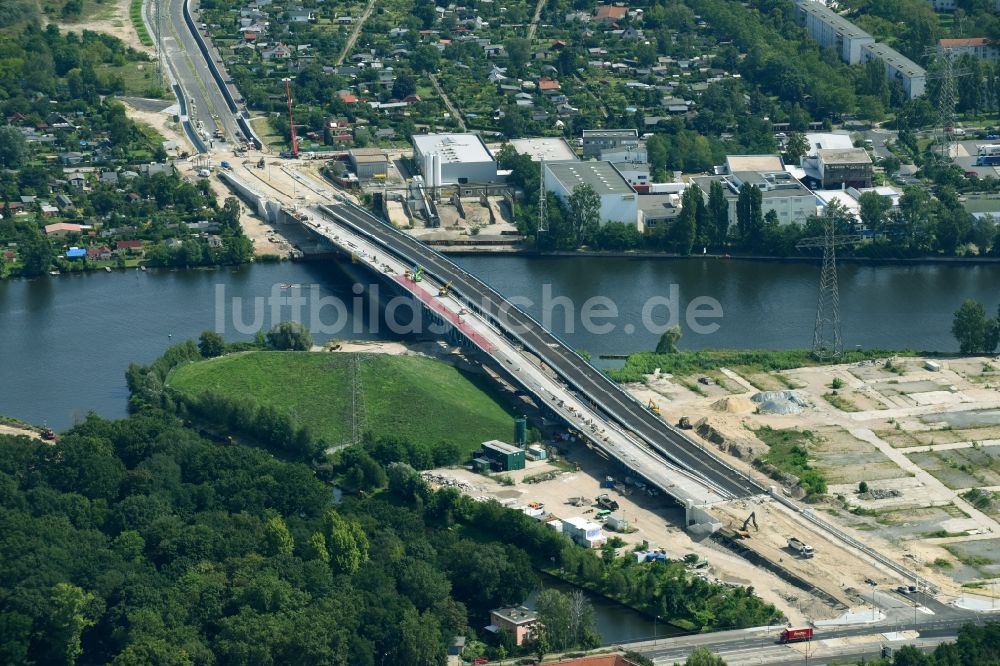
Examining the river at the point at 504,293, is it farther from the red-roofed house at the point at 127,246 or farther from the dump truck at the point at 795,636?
the dump truck at the point at 795,636

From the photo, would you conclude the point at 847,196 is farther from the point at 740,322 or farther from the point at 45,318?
the point at 45,318

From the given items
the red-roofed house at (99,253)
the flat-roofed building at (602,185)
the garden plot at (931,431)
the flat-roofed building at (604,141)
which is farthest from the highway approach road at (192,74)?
the garden plot at (931,431)

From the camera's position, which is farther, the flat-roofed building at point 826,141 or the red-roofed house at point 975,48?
the red-roofed house at point 975,48

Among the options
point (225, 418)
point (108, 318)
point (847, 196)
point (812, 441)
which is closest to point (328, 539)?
point (225, 418)

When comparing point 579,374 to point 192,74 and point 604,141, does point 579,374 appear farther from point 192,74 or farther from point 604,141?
point 192,74

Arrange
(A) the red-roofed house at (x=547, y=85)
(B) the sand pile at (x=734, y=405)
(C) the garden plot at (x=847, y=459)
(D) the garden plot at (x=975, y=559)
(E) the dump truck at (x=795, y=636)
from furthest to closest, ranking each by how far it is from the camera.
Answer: (A) the red-roofed house at (x=547, y=85) < (B) the sand pile at (x=734, y=405) < (C) the garden plot at (x=847, y=459) < (D) the garden plot at (x=975, y=559) < (E) the dump truck at (x=795, y=636)

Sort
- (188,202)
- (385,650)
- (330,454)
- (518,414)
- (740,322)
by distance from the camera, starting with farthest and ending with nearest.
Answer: (188,202) → (740,322) → (518,414) → (330,454) → (385,650)
